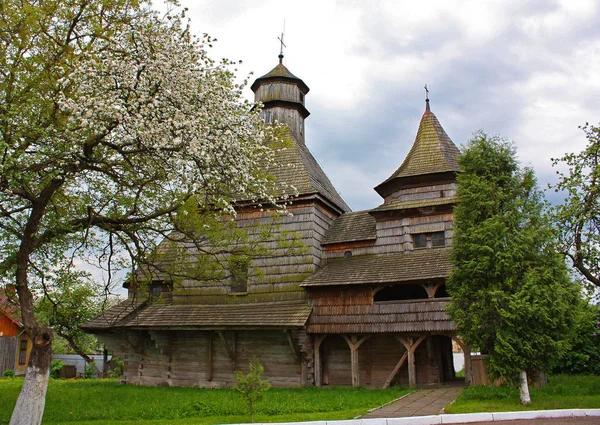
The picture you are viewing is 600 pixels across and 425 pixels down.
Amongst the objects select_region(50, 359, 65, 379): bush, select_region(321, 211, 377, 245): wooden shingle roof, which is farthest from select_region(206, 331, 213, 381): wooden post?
select_region(50, 359, 65, 379): bush

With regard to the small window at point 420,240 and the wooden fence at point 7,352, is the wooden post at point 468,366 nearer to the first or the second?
the small window at point 420,240

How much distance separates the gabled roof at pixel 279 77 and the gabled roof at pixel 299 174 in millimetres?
3120

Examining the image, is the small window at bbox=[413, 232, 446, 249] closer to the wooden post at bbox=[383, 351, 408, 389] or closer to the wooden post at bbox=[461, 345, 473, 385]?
the wooden post at bbox=[461, 345, 473, 385]

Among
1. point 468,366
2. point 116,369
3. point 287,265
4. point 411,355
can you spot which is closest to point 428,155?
point 287,265

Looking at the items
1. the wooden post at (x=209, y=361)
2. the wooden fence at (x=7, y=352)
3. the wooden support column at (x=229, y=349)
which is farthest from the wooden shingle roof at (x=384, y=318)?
the wooden fence at (x=7, y=352)

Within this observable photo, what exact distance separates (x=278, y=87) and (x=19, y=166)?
1618cm

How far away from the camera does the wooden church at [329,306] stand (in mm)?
16359

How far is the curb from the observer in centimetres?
907

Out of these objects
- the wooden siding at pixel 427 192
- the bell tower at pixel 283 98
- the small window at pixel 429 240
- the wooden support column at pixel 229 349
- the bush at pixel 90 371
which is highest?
the bell tower at pixel 283 98

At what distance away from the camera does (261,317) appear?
17141 mm

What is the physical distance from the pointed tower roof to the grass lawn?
7821mm

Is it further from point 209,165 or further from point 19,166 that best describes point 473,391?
point 19,166

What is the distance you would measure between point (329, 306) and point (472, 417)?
320 inches

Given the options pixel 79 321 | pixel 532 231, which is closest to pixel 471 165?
pixel 532 231
